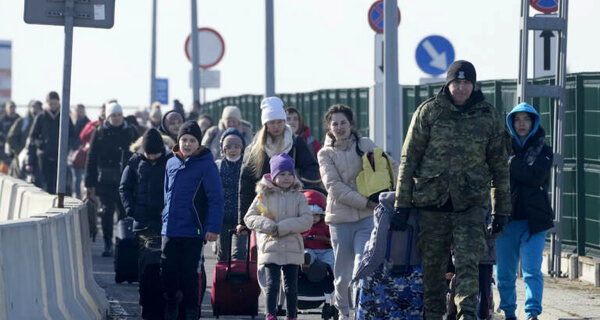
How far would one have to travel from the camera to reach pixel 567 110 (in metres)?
17.5

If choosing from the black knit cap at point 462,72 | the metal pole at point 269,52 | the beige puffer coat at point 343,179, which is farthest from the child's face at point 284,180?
the metal pole at point 269,52

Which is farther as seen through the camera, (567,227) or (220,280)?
(567,227)

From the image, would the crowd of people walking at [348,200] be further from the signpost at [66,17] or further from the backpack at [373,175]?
the signpost at [66,17]

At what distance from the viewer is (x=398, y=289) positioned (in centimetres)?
1102

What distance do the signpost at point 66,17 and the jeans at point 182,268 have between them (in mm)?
2006

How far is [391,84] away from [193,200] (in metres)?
5.76

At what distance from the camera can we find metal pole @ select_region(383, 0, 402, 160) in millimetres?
17484

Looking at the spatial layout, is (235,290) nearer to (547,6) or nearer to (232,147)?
(232,147)

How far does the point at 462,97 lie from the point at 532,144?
210cm

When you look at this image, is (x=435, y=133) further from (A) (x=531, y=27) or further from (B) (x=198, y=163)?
(A) (x=531, y=27)

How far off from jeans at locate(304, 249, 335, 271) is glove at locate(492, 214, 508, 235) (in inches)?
81.2

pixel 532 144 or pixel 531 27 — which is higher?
pixel 531 27

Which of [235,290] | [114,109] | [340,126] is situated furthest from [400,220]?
[114,109]

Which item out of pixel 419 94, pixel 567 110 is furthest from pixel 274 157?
pixel 419 94
